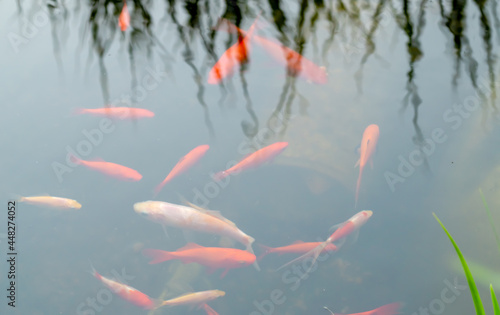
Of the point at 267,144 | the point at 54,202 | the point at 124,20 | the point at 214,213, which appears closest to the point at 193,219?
the point at 214,213

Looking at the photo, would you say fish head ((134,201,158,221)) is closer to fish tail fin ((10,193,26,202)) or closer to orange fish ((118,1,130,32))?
fish tail fin ((10,193,26,202))

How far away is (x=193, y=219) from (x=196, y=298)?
412mm

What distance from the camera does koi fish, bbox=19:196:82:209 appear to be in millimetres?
2305

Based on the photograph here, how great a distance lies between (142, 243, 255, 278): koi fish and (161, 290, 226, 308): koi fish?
111mm

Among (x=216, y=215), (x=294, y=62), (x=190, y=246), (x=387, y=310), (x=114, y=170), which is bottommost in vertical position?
(x=387, y=310)

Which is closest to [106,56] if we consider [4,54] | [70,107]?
[70,107]

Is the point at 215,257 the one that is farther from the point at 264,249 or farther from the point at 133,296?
the point at 133,296

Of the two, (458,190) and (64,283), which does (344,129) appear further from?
(64,283)

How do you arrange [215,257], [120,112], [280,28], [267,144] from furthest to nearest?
[280,28]
[120,112]
[267,144]
[215,257]

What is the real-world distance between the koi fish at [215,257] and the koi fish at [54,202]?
2.13 ft

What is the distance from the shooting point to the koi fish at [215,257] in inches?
81.9

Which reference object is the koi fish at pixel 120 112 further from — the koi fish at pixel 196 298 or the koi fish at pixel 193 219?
the koi fish at pixel 196 298

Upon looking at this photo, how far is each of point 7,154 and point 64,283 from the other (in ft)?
3.33

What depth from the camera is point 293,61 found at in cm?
302
